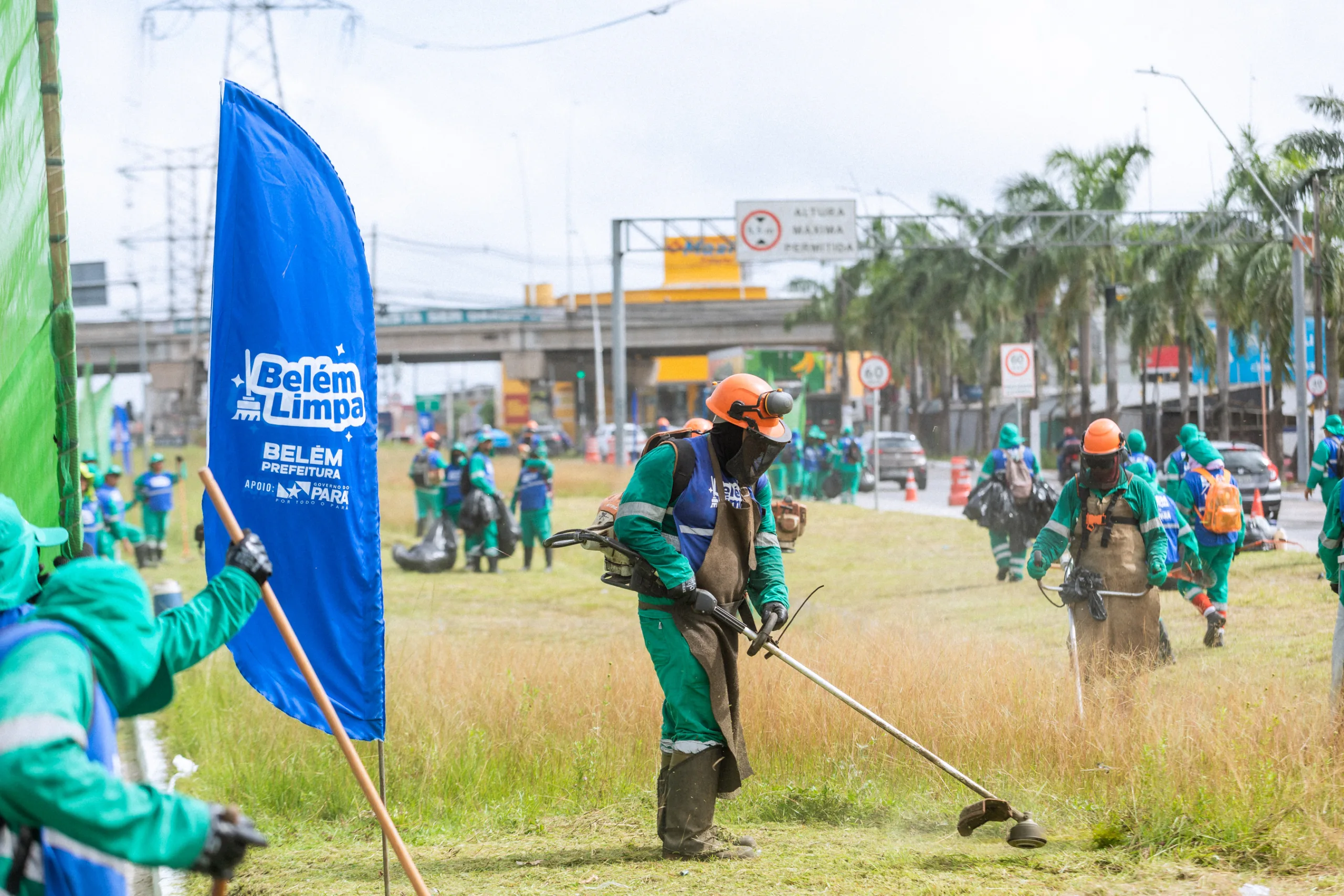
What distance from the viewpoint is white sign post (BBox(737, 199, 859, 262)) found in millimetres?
29891

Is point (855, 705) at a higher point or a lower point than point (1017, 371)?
lower

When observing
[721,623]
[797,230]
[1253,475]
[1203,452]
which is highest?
[797,230]

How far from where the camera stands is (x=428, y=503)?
21.2 metres

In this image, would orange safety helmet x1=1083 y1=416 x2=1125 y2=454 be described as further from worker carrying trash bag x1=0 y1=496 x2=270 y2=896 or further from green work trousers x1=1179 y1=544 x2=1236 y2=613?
worker carrying trash bag x1=0 y1=496 x2=270 y2=896

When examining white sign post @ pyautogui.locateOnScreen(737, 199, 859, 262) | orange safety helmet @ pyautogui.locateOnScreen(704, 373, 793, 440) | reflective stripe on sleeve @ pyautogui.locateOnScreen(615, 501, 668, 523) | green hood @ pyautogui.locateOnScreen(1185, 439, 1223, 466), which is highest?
white sign post @ pyautogui.locateOnScreen(737, 199, 859, 262)

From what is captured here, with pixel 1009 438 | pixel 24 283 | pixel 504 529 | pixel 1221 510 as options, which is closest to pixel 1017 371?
pixel 1009 438

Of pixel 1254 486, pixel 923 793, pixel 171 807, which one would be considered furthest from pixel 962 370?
pixel 171 807

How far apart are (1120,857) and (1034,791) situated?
78 centimetres

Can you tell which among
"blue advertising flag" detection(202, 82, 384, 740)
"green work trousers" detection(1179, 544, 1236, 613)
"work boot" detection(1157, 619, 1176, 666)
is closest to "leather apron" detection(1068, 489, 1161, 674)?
"work boot" detection(1157, 619, 1176, 666)

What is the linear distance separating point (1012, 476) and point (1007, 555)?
1.12 m

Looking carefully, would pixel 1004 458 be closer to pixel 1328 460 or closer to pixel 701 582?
pixel 1328 460

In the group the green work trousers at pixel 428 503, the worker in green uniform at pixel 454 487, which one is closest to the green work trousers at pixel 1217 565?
the worker in green uniform at pixel 454 487

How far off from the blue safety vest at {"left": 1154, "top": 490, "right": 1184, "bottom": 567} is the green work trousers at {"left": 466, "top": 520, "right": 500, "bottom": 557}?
10329 millimetres

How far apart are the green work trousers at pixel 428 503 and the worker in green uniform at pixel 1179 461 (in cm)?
1005
